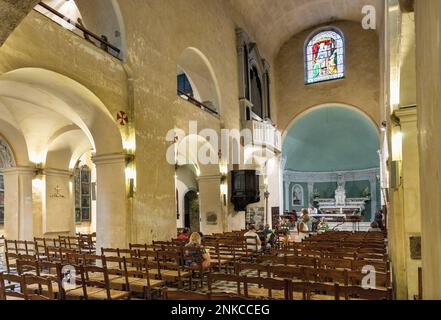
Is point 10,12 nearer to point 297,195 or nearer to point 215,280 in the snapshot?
point 215,280

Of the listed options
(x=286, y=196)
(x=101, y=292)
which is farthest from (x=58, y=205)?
(x=286, y=196)

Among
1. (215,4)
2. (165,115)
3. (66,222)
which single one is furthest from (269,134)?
(66,222)

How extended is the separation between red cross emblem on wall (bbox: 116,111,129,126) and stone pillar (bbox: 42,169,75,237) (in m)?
5.49

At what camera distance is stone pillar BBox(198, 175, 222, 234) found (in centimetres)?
1565

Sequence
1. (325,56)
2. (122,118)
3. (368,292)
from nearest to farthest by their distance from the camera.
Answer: (368,292) < (122,118) < (325,56)

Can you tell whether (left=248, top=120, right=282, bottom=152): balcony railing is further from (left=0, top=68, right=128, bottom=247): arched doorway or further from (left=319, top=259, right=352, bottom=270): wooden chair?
(left=319, top=259, right=352, bottom=270): wooden chair

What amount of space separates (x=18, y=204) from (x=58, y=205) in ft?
5.11

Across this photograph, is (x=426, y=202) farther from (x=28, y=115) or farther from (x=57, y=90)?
(x=28, y=115)

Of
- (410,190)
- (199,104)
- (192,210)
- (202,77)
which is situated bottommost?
(192,210)

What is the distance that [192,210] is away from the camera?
846 inches

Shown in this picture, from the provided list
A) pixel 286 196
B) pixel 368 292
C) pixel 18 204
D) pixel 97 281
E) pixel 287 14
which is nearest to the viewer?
pixel 368 292

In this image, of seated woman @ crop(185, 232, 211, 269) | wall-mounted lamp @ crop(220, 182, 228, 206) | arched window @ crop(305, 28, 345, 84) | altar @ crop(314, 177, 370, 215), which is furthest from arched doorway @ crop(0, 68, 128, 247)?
altar @ crop(314, 177, 370, 215)

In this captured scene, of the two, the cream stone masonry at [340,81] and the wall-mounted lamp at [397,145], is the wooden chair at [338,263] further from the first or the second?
the cream stone masonry at [340,81]
